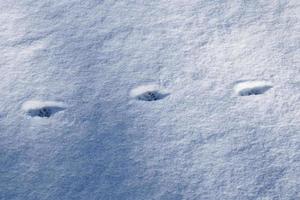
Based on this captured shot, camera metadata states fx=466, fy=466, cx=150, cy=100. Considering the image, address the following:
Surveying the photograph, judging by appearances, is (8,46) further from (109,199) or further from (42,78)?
(109,199)

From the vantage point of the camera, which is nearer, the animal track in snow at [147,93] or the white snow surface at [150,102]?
the white snow surface at [150,102]

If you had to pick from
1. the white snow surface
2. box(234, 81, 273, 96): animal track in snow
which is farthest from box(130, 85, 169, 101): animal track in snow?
box(234, 81, 273, 96): animal track in snow

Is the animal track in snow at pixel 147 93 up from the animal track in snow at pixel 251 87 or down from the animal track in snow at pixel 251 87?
up

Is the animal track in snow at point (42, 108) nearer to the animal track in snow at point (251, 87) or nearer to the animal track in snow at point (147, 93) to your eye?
the animal track in snow at point (147, 93)

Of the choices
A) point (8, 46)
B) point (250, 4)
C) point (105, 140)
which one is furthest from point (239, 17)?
point (8, 46)

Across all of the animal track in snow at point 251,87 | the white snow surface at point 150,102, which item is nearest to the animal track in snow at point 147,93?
the white snow surface at point 150,102

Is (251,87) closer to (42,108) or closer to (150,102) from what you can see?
(150,102)

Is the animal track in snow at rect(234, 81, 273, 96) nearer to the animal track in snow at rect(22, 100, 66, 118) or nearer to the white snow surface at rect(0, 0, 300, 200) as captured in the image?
the white snow surface at rect(0, 0, 300, 200)
